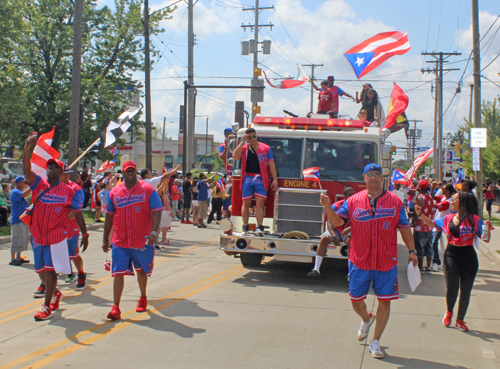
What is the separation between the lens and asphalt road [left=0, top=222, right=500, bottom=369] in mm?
5301

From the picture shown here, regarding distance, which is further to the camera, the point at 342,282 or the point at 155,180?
the point at 342,282

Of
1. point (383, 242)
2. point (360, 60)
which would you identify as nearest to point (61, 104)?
point (360, 60)

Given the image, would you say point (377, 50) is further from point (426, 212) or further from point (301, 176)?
point (301, 176)

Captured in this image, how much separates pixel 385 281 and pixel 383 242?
0.38 metres

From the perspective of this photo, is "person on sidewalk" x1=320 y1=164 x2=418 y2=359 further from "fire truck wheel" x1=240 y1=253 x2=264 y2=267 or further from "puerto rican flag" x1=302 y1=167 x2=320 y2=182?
"fire truck wheel" x1=240 y1=253 x2=264 y2=267

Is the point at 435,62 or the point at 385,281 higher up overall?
the point at 435,62

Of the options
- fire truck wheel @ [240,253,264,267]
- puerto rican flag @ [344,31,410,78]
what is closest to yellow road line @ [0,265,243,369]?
fire truck wheel @ [240,253,264,267]

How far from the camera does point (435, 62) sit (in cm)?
4438

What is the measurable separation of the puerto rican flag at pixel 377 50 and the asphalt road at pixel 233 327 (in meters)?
5.35

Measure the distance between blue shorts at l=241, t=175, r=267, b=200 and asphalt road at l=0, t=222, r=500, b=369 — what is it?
4.88 ft

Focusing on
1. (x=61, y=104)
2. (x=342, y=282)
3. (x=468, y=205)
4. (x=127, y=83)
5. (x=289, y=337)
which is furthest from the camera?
(x=127, y=83)

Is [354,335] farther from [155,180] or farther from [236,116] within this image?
[236,116]

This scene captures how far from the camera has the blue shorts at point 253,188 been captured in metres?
9.45

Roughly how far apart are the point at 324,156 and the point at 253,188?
1.40 meters
